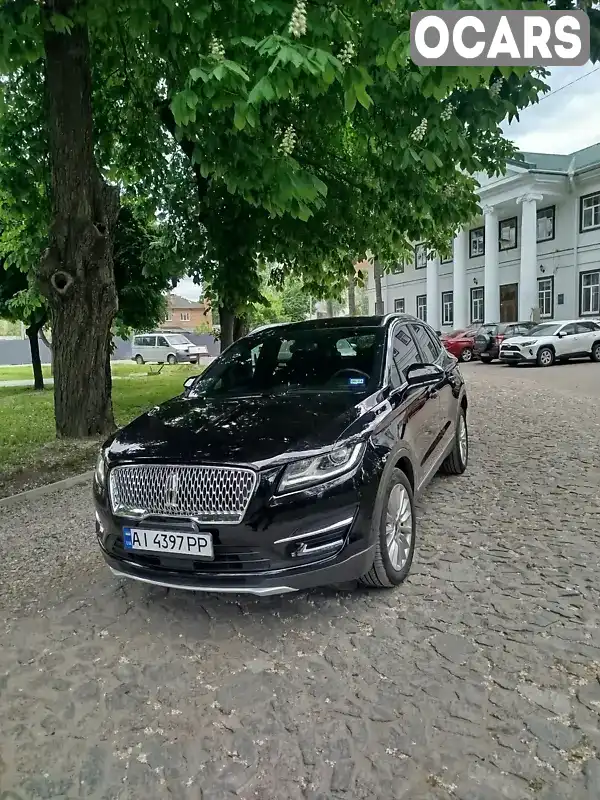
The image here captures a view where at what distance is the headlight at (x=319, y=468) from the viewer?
304 centimetres

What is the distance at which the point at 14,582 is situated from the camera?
13.4 ft

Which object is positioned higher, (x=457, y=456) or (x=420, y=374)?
(x=420, y=374)

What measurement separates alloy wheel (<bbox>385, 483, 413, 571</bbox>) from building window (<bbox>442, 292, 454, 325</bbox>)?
34.3 meters

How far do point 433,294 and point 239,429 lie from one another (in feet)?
115

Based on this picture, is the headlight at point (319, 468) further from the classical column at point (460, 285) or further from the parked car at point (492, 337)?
the classical column at point (460, 285)

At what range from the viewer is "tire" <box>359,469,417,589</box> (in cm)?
335

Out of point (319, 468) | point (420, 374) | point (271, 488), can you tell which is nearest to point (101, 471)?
point (271, 488)

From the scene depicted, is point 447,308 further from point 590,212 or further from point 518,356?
point 518,356

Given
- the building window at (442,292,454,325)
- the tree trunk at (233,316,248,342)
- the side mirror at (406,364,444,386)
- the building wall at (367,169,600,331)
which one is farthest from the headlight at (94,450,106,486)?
the building window at (442,292,454,325)

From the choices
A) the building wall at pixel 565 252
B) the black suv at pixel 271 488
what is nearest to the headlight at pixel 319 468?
the black suv at pixel 271 488

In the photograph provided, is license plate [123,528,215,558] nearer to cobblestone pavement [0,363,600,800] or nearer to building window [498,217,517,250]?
cobblestone pavement [0,363,600,800]

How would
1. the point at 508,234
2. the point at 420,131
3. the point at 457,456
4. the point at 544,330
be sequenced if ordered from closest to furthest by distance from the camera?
the point at 420,131
the point at 457,456
the point at 544,330
the point at 508,234

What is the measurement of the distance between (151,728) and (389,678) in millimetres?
1098

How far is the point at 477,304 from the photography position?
115 feet
